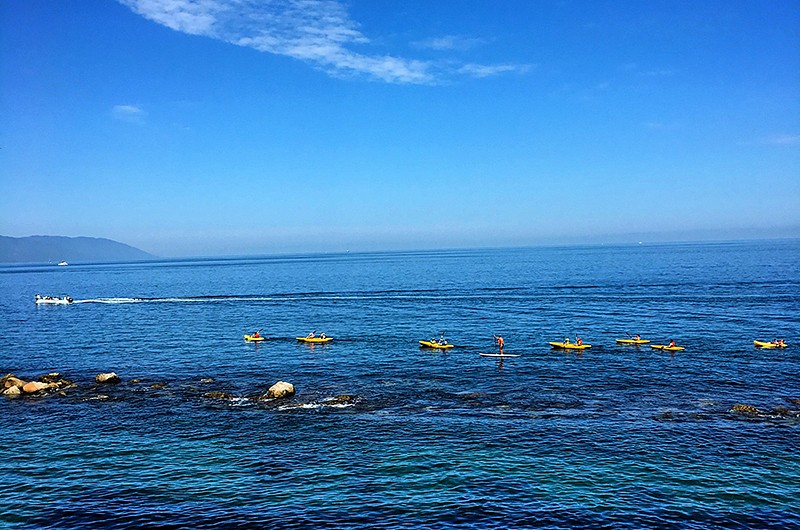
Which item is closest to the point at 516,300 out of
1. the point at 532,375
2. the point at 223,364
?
the point at 532,375

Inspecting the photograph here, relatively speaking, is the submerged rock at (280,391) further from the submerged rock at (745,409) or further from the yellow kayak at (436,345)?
the submerged rock at (745,409)

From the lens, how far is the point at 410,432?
4925 cm

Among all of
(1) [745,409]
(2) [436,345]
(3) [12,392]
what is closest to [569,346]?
(2) [436,345]

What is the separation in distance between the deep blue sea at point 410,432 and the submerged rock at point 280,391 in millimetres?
1177

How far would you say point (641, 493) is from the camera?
37500mm

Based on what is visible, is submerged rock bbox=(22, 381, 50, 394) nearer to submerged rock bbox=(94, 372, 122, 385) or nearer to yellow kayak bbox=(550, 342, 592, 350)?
submerged rock bbox=(94, 372, 122, 385)

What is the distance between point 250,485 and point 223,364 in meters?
42.0

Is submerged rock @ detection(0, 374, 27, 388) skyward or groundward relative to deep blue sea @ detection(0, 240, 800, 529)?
skyward

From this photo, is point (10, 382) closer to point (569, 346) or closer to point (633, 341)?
point (569, 346)

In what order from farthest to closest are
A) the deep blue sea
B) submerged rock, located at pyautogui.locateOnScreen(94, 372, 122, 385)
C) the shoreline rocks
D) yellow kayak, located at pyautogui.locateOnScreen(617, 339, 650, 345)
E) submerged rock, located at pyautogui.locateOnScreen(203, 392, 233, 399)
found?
yellow kayak, located at pyautogui.locateOnScreen(617, 339, 650, 345) < submerged rock, located at pyautogui.locateOnScreen(94, 372, 122, 385) < the shoreline rocks < submerged rock, located at pyautogui.locateOnScreen(203, 392, 233, 399) < the deep blue sea

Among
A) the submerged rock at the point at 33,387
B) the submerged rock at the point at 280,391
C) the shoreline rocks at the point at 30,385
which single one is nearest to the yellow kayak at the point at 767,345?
the submerged rock at the point at 280,391

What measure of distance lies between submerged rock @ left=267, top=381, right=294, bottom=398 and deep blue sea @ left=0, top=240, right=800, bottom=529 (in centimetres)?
118

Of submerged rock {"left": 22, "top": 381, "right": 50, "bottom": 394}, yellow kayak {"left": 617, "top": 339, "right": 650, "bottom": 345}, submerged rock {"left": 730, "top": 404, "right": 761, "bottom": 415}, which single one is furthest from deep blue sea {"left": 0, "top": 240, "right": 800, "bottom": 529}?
yellow kayak {"left": 617, "top": 339, "right": 650, "bottom": 345}

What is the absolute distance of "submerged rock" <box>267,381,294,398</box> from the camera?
60.6m
